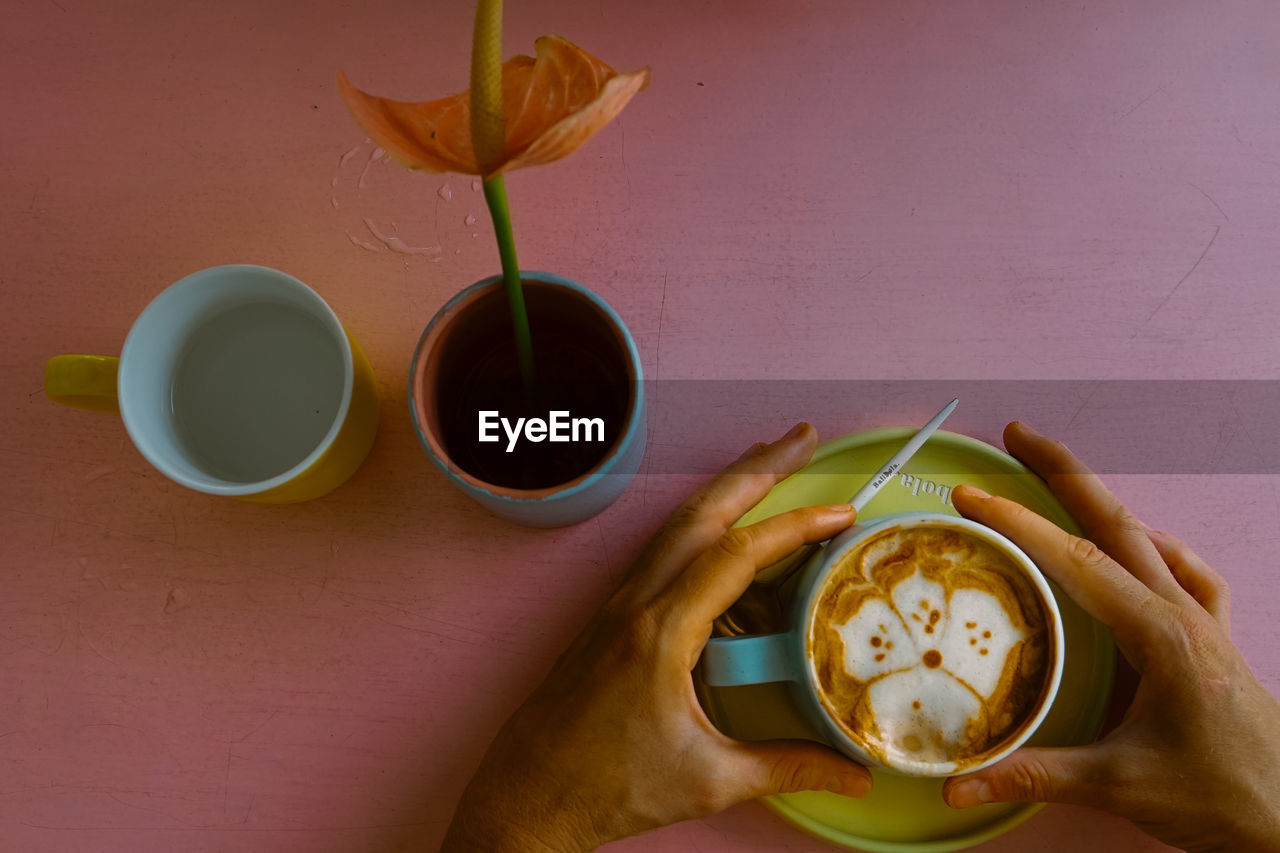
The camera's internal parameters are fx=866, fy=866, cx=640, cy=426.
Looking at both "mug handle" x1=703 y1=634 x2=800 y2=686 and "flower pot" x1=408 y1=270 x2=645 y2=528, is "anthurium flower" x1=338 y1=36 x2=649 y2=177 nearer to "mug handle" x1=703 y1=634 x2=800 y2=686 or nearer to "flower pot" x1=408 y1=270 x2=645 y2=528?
"flower pot" x1=408 y1=270 x2=645 y2=528

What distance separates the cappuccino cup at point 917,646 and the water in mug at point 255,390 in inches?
13.7

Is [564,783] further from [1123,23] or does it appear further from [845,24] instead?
[1123,23]

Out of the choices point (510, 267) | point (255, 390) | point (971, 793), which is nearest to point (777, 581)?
point (971, 793)

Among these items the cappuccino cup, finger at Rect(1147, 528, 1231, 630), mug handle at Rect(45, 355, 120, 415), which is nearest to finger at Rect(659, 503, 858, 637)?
the cappuccino cup

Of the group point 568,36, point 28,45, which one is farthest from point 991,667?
point 28,45

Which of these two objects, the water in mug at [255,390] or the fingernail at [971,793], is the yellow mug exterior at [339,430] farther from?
the fingernail at [971,793]

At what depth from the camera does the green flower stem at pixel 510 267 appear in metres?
0.44

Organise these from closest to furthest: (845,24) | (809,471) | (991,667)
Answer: (991,667) < (809,471) < (845,24)

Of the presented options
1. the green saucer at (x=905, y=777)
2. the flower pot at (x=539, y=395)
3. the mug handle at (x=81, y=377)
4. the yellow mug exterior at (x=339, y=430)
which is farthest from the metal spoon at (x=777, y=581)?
the mug handle at (x=81, y=377)

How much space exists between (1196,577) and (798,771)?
1.17 ft

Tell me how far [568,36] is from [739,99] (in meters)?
0.16

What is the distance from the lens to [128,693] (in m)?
0.72

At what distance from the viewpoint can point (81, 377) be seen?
595 millimetres

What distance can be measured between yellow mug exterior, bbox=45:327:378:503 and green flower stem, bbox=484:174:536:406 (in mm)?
125
